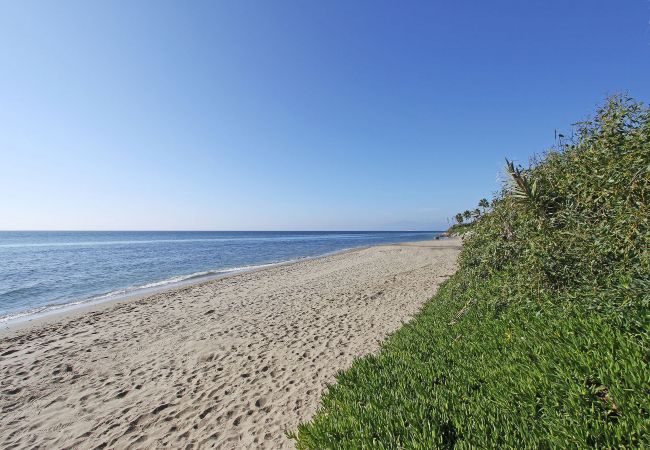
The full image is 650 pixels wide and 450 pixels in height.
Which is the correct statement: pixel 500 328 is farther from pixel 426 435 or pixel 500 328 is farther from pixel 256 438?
pixel 256 438

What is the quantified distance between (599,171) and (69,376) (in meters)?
12.3

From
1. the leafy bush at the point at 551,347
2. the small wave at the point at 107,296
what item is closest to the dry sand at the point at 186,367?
the leafy bush at the point at 551,347

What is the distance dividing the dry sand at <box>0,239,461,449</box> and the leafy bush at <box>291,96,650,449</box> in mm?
2333

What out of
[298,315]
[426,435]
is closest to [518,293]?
[426,435]

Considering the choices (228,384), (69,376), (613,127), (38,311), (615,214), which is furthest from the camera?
(38,311)

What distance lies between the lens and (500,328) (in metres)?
4.34

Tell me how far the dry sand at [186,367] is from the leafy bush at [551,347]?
2.33 m

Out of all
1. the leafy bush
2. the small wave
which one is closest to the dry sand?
the leafy bush

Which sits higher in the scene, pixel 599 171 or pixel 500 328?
pixel 599 171

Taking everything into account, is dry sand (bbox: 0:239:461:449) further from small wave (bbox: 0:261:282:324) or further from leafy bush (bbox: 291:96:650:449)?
small wave (bbox: 0:261:282:324)

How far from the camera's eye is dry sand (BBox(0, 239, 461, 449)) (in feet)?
17.4

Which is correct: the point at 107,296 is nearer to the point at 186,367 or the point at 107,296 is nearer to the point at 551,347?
the point at 186,367

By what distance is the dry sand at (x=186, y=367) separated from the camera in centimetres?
529

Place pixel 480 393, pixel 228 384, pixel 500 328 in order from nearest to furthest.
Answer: pixel 480 393
pixel 500 328
pixel 228 384
